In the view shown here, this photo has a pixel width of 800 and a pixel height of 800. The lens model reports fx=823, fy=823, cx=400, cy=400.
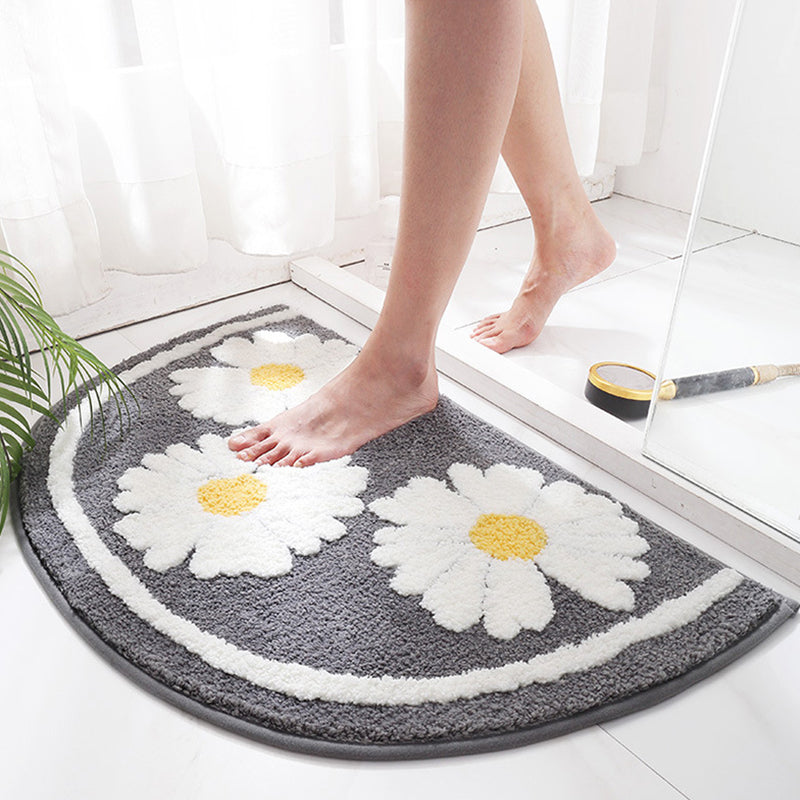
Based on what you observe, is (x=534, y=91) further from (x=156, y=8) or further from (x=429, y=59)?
(x=156, y=8)

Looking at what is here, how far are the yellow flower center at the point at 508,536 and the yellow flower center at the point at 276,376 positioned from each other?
1.25ft

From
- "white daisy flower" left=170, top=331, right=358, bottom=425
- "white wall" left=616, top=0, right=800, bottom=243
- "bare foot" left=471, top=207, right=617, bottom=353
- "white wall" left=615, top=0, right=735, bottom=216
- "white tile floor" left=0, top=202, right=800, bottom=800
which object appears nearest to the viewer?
"white tile floor" left=0, top=202, right=800, bottom=800

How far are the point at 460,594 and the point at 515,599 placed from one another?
0.17 ft

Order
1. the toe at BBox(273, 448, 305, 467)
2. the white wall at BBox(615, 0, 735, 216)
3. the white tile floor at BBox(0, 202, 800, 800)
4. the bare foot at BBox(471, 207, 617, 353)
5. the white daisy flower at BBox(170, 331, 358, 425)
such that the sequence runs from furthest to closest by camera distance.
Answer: the white wall at BBox(615, 0, 735, 216) → the bare foot at BBox(471, 207, 617, 353) → the white daisy flower at BBox(170, 331, 358, 425) → the toe at BBox(273, 448, 305, 467) → the white tile floor at BBox(0, 202, 800, 800)

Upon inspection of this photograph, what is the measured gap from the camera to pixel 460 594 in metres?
0.78

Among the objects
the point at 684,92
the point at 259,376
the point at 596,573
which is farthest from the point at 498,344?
the point at 684,92

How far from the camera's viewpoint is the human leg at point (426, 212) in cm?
82

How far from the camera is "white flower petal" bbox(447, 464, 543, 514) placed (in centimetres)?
90

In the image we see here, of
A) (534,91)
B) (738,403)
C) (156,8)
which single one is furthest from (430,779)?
(156,8)

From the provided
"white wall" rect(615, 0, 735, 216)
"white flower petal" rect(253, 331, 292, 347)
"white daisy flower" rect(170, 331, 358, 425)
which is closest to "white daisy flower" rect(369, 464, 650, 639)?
"white daisy flower" rect(170, 331, 358, 425)

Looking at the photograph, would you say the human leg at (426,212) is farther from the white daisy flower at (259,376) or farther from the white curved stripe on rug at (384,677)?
the white curved stripe on rug at (384,677)

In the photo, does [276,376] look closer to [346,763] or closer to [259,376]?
[259,376]

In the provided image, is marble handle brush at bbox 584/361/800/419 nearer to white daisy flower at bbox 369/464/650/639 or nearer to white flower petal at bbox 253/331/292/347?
white daisy flower at bbox 369/464/650/639

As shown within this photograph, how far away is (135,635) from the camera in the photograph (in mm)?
737
